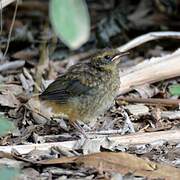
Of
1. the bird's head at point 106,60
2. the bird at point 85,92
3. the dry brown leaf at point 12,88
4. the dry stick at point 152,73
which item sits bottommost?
the bird at point 85,92

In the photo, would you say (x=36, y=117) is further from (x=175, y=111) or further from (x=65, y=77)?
(x=175, y=111)

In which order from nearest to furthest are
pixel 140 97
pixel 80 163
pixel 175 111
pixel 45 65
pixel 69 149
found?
1. pixel 80 163
2. pixel 69 149
3. pixel 175 111
4. pixel 140 97
5. pixel 45 65

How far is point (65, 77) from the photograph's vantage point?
15.3ft

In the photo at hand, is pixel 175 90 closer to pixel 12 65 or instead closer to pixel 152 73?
pixel 152 73

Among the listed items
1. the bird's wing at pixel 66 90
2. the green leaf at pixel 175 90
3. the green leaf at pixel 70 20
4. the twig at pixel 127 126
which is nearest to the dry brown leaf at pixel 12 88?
the bird's wing at pixel 66 90

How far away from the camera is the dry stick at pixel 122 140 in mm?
3975

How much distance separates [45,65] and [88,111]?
63.1 inches

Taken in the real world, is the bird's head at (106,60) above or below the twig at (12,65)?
below

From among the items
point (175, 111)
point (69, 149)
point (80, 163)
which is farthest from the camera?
point (175, 111)

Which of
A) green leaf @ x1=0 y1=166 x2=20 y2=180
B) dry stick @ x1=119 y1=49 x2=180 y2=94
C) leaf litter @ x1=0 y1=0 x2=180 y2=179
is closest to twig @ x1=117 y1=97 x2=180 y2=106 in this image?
leaf litter @ x1=0 y1=0 x2=180 y2=179

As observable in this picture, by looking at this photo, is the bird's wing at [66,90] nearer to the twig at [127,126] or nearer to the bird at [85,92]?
the bird at [85,92]

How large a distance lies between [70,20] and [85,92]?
2372 millimetres

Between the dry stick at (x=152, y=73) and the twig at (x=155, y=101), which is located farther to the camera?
the dry stick at (x=152, y=73)

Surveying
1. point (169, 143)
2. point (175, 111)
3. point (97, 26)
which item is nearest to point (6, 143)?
point (169, 143)
